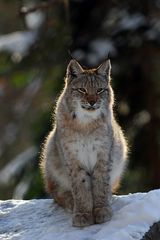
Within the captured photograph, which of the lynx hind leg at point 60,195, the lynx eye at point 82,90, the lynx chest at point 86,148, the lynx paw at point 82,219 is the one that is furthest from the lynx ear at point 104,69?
the lynx paw at point 82,219

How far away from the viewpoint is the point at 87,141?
645 centimetres

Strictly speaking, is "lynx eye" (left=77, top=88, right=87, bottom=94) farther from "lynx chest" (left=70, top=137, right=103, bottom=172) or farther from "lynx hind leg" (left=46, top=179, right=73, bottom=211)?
"lynx hind leg" (left=46, top=179, right=73, bottom=211)

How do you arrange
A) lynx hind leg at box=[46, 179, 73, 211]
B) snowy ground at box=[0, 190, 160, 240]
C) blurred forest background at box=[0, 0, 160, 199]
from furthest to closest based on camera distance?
blurred forest background at box=[0, 0, 160, 199]
lynx hind leg at box=[46, 179, 73, 211]
snowy ground at box=[0, 190, 160, 240]

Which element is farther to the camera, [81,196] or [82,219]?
[81,196]

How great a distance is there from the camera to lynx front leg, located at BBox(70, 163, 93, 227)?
6457 mm

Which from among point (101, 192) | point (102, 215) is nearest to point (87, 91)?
point (101, 192)

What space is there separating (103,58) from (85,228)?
5393mm

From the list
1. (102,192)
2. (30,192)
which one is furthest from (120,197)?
(30,192)

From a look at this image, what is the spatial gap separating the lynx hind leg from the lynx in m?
0.15

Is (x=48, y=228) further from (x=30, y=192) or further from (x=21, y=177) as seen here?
(x=21, y=177)

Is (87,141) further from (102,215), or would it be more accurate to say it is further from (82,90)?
(102,215)

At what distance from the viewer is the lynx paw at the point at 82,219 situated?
252 inches

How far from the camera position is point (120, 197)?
6.91m

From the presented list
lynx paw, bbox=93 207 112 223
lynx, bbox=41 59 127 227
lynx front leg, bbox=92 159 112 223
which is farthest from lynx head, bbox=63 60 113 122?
lynx paw, bbox=93 207 112 223
